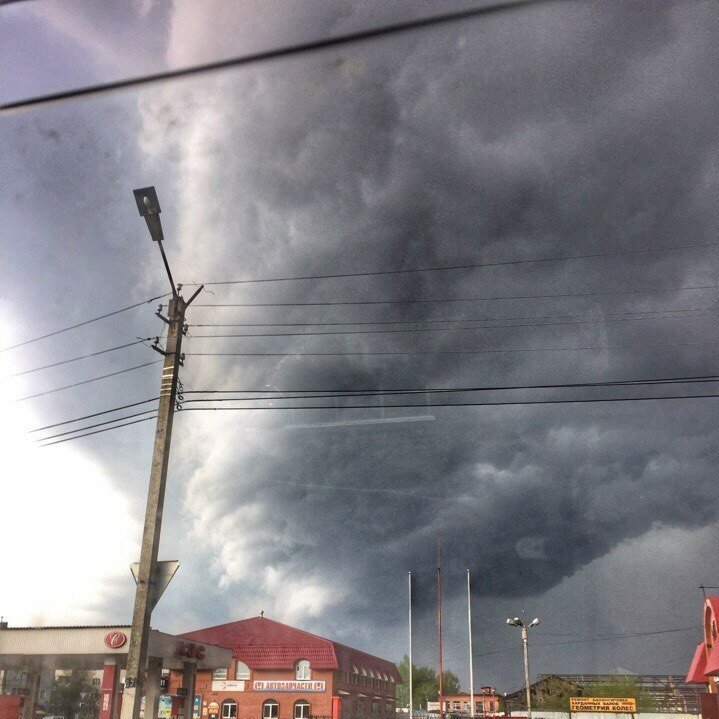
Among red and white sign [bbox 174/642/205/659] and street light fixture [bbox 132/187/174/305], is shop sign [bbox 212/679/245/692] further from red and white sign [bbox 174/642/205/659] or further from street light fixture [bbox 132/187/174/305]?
street light fixture [bbox 132/187/174/305]

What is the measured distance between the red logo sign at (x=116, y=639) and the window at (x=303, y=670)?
29.3 meters

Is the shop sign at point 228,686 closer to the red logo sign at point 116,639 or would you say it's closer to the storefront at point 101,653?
the storefront at point 101,653

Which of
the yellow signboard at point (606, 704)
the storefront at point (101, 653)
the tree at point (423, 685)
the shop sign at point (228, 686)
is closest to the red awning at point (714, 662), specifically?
the yellow signboard at point (606, 704)

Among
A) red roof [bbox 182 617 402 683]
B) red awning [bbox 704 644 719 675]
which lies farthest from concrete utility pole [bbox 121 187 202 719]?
red roof [bbox 182 617 402 683]

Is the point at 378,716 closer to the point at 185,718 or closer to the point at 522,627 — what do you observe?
the point at 522,627

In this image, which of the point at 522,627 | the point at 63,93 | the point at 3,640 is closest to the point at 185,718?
the point at 3,640

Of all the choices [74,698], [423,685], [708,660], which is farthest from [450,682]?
[708,660]

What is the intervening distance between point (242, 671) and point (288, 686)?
162 inches

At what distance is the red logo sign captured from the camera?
29641 mm

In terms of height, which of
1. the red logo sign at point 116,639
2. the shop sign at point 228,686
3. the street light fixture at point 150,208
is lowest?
the shop sign at point 228,686

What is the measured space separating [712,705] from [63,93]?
30667 millimetres

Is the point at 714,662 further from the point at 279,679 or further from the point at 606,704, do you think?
the point at 279,679

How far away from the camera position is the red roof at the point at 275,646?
183 feet

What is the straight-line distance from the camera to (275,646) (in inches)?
2258
